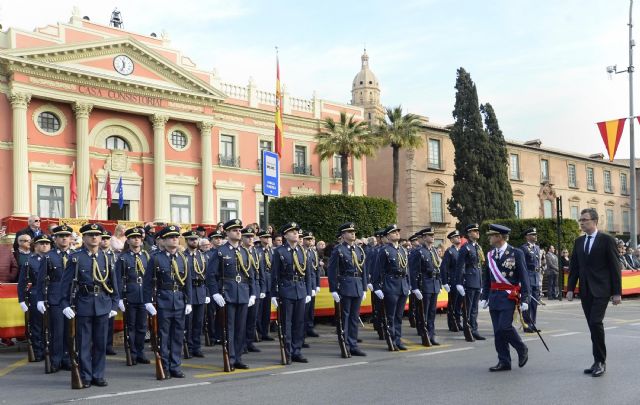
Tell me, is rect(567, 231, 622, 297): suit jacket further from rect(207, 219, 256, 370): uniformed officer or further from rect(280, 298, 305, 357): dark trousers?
rect(207, 219, 256, 370): uniformed officer

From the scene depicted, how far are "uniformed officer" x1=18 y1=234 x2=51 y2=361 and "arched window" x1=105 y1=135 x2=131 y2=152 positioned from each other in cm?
2647

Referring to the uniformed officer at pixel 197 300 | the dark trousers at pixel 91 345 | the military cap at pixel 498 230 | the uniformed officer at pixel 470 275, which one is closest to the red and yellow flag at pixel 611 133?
the uniformed officer at pixel 470 275

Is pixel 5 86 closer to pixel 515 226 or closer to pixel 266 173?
pixel 266 173

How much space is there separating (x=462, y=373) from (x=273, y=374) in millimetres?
2526

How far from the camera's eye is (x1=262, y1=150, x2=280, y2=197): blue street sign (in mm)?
15998

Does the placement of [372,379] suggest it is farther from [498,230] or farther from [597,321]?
[597,321]

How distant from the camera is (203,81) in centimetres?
3900

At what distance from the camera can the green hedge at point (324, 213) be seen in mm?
27094

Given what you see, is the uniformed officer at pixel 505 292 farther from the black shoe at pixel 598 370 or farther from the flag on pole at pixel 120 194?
the flag on pole at pixel 120 194

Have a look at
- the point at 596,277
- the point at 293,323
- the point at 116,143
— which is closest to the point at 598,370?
the point at 596,277

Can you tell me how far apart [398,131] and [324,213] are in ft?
54.9

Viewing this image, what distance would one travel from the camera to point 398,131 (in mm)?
42688

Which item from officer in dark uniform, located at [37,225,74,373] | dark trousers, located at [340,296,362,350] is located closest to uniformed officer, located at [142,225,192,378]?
officer in dark uniform, located at [37,225,74,373]

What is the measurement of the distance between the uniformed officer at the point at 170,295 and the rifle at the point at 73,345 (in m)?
0.90
